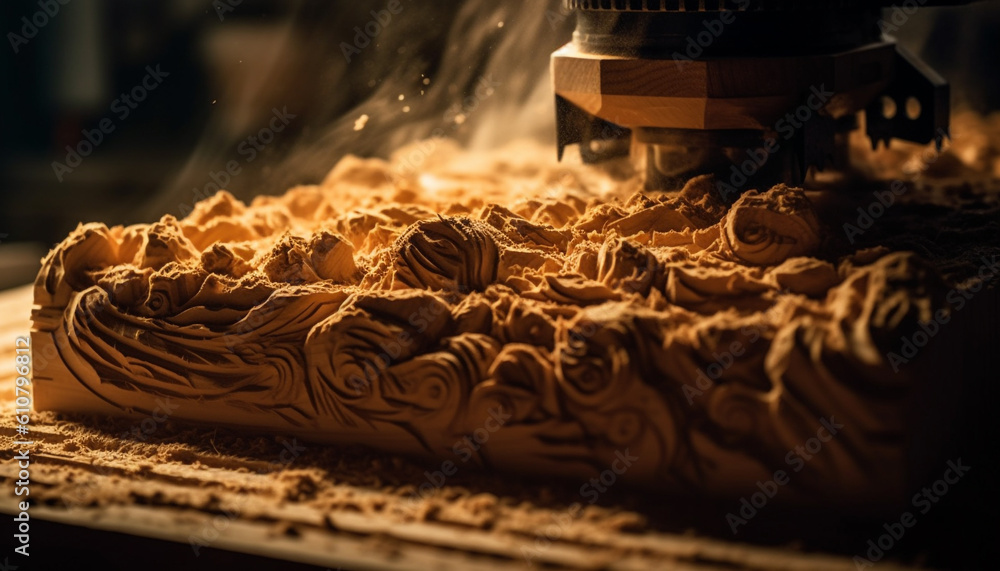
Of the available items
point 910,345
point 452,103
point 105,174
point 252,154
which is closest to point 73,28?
point 105,174

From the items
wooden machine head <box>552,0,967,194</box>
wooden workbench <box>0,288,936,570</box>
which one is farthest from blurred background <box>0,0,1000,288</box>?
wooden workbench <box>0,288,936,570</box>

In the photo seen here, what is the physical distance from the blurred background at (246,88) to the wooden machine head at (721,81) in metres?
1.08

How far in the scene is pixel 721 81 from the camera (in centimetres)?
352

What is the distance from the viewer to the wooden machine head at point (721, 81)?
3.53 metres

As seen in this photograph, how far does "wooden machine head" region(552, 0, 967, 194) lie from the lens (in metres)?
3.53

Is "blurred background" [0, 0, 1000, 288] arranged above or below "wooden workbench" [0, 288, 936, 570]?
above

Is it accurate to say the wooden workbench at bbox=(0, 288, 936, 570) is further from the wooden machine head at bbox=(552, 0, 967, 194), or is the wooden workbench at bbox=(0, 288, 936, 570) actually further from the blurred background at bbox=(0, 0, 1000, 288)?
the blurred background at bbox=(0, 0, 1000, 288)

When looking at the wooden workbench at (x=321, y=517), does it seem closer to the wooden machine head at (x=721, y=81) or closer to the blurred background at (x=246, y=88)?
the wooden machine head at (x=721, y=81)

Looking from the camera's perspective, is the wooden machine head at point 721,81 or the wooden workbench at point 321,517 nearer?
the wooden workbench at point 321,517

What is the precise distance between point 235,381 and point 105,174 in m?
4.62

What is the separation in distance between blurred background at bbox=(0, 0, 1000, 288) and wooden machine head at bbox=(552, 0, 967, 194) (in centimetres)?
108

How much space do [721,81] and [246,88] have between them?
3.08 m

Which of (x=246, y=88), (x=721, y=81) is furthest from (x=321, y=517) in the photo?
(x=246, y=88)

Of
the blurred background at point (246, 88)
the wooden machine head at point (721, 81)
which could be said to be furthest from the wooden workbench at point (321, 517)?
the blurred background at point (246, 88)
